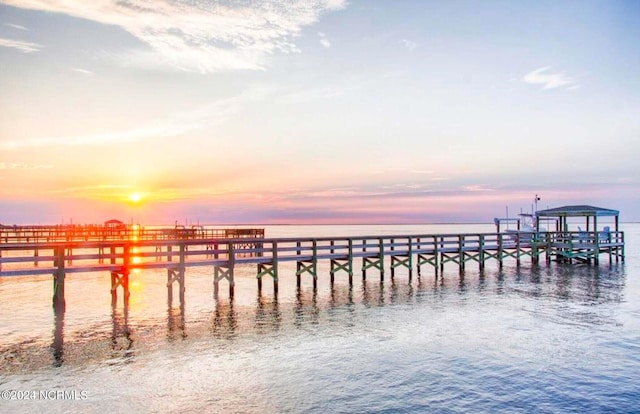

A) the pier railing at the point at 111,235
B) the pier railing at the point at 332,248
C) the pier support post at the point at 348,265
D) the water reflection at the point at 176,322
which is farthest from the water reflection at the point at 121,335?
the pier railing at the point at 111,235

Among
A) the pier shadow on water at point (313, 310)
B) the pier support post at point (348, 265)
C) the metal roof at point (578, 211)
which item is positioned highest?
the metal roof at point (578, 211)

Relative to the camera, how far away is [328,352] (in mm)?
11805

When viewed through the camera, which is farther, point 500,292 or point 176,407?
point 500,292

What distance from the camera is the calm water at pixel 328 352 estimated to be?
8805 millimetres

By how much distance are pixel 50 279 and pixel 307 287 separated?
14.7 meters

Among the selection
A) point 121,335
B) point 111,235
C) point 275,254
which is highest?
point 275,254

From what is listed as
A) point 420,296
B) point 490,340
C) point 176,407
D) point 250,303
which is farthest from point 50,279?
point 490,340

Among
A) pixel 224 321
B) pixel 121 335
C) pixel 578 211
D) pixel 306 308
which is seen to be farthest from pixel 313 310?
pixel 578 211

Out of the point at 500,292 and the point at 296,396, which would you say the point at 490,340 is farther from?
the point at 500,292

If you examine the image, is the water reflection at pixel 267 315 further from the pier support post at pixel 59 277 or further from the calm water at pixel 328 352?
the pier support post at pixel 59 277

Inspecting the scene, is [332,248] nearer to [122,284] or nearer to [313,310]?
[313,310]

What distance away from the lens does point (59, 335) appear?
13.6 meters

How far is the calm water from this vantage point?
347 inches

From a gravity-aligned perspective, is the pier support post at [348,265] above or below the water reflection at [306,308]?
above
